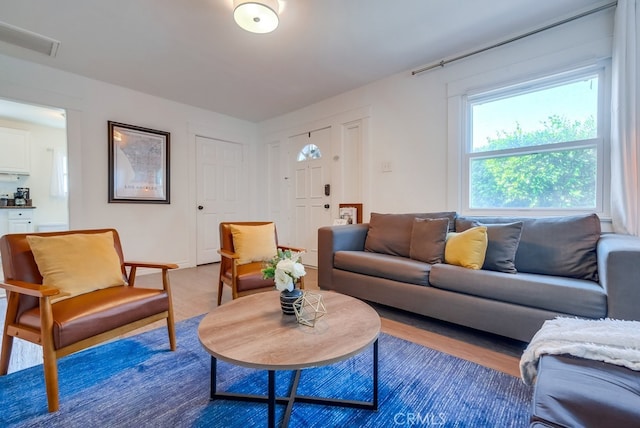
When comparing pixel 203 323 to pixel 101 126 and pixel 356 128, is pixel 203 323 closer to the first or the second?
pixel 356 128

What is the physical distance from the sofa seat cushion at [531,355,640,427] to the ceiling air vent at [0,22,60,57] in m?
4.19

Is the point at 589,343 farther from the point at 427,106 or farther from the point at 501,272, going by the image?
the point at 427,106

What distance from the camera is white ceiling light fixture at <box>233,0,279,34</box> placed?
6.48 ft

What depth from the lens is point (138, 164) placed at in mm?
3768

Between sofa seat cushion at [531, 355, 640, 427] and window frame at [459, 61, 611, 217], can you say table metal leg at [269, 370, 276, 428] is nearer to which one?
sofa seat cushion at [531, 355, 640, 427]

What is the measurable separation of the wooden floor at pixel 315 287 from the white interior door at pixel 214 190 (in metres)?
1.15

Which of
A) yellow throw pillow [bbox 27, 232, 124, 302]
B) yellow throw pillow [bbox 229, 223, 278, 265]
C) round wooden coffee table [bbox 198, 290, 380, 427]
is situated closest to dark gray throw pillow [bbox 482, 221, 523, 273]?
round wooden coffee table [bbox 198, 290, 380, 427]

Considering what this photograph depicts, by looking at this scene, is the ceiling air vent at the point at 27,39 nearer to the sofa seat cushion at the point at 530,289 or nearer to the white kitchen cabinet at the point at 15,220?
the white kitchen cabinet at the point at 15,220

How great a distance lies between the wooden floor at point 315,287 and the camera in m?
1.66

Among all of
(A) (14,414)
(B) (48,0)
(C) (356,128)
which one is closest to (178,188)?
(B) (48,0)

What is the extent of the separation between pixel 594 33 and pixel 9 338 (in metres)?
4.43

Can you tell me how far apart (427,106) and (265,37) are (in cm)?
185

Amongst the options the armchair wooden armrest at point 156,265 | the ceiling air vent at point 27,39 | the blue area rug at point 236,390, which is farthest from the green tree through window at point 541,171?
the ceiling air vent at point 27,39

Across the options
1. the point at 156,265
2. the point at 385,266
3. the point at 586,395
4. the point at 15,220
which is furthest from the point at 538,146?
the point at 15,220
